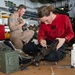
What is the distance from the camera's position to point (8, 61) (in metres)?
1.31

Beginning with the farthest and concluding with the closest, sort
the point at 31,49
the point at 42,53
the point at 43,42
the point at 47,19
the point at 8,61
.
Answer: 1. the point at 31,49
2. the point at 43,42
3. the point at 47,19
4. the point at 42,53
5. the point at 8,61

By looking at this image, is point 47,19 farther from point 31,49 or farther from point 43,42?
point 31,49

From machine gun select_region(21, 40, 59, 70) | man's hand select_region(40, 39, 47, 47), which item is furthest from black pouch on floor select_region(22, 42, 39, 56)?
machine gun select_region(21, 40, 59, 70)

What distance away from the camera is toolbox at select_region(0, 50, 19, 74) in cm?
130

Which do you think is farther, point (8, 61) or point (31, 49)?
point (31, 49)

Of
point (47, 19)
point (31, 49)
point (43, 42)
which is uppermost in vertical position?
point (47, 19)

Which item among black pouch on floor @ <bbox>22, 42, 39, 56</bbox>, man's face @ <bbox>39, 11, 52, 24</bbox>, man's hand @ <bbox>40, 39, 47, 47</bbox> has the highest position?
man's face @ <bbox>39, 11, 52, 24</bbox>

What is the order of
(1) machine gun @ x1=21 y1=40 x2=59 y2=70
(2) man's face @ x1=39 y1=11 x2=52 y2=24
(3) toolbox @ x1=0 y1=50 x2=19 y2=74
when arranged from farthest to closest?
(2) man's face @ x1=39 y1=11 x2=52 y2=24, (1) machine gun @ x1=21 y1=40 x2=59 y2=70, (3) toolbox @ x1=0 y1=50 x2=19 y2=74

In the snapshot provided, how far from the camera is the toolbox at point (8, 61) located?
1301 millimetres

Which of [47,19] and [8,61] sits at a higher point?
[47,19]

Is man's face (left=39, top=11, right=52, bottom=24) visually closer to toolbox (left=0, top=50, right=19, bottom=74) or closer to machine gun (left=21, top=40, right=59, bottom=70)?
machine gun (left=21, top=40, right=59, bottom=70)

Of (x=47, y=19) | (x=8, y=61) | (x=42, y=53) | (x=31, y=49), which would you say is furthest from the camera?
(x=31, y=49)

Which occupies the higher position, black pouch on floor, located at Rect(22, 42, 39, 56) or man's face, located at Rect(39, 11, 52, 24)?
man's face, located at Rect(39, 11, 52, 24)

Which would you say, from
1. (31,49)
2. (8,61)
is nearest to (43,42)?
(31,49)
